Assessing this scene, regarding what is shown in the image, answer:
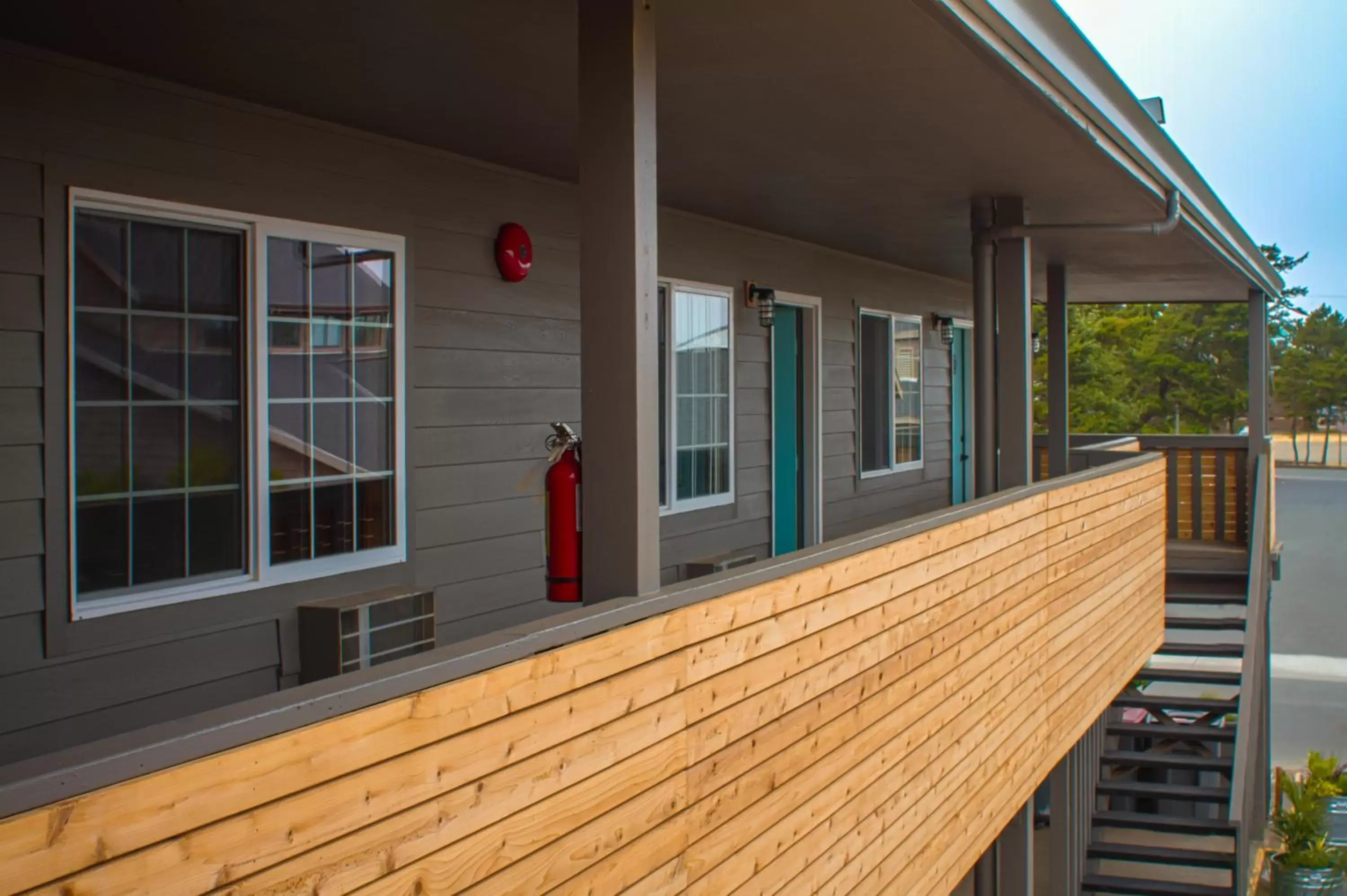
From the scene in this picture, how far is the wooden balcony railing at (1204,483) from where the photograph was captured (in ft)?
33.2

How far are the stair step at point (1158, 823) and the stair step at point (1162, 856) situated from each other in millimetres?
136

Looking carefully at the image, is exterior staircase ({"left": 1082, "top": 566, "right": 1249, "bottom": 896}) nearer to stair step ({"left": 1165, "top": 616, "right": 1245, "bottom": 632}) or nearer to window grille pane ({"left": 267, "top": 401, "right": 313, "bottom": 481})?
stair step ({"left": 1165, "top": 616, "right": 1245, "bottom": 632})

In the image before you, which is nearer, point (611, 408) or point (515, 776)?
point (515, 776)

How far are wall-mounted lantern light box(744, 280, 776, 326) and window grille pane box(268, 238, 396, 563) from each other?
2.94m

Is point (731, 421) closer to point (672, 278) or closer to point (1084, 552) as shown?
point (672, 278)

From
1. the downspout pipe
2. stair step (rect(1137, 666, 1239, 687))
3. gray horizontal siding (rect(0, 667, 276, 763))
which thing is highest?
the downspout pipe

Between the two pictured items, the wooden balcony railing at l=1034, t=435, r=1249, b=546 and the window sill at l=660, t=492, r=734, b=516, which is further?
the wooden balcony railing at l=1034, t=435, r=1249, b=546

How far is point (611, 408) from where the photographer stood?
8.49 ft

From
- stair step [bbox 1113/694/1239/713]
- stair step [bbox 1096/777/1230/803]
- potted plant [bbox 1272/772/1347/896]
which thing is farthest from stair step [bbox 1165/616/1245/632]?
potted plant [bbox 1272/772/1347/896]

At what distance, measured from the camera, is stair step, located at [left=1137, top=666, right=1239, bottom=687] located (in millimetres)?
9000

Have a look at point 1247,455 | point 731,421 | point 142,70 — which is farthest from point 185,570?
point 1247,455

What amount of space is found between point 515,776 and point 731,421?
4729 mm

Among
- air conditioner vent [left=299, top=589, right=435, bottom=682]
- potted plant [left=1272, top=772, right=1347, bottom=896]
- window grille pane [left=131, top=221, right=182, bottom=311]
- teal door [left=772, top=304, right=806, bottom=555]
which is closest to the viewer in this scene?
window grille pane [left=131, top=221, right=182, bottom=311]

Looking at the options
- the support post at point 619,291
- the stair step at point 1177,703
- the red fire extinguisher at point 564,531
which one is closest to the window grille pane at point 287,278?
the red fire extinguisher at point 564,531
